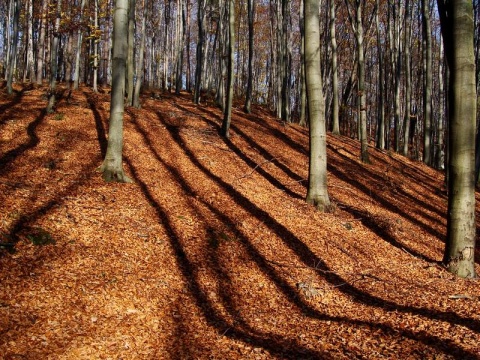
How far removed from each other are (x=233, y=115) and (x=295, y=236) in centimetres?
1209

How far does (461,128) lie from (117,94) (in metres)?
6.89

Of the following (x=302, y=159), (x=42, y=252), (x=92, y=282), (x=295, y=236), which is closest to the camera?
(x=92, y=282)

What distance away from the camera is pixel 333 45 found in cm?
1764

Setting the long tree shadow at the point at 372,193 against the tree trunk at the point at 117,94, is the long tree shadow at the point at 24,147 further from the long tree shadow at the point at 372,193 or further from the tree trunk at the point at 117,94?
the long tree shadow at the point at 372,193

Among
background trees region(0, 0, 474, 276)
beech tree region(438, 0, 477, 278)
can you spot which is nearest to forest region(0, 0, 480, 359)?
beech tree region(438, 0, 477, 278)

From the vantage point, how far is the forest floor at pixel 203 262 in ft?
13.8

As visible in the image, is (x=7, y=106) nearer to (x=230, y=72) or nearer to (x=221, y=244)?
(x=230, y=72)

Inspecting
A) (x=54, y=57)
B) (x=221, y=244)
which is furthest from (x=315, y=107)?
(x=54, y=57)

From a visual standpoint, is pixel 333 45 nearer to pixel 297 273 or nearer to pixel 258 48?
pixel 297 273

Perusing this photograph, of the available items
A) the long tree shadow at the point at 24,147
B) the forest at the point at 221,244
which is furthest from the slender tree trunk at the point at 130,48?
the long tree shadow at the point at 24,147

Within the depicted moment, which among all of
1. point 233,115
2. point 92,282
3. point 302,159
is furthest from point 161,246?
point 233,115

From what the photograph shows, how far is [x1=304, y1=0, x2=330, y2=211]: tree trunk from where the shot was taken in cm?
870

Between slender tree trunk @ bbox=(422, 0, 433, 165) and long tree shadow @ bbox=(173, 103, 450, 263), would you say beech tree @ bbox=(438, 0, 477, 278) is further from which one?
slender tree trunk @ bbox=(422, 0, 433, 165)

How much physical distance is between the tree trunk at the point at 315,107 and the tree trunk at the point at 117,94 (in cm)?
417
